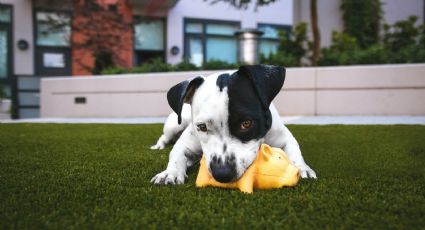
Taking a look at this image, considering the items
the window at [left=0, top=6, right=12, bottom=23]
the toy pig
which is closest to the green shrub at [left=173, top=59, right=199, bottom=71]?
the window at [left=0, top=6, right=12, bottom=23]

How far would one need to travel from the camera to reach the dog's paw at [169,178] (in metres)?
2.82

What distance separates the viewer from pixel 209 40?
794 inches

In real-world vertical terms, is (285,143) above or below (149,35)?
below

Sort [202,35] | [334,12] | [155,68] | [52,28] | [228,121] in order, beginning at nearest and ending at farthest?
1. [228,121]
2. [155,68]
3. [52,28]
4. [202,35]
5. [334,12]

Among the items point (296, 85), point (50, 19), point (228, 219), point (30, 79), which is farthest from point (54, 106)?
point (228, 219)

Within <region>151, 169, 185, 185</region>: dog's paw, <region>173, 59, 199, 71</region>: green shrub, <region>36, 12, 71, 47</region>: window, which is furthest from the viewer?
<region>36, 12, 71, 47</region>: window

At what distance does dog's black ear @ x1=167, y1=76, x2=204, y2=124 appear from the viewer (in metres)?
3.05

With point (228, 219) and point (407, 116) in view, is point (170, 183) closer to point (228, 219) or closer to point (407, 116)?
point (228, 219)

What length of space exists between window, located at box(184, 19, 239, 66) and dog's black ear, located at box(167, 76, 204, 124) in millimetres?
16589

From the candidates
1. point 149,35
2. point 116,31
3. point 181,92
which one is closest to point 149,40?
point 149,35

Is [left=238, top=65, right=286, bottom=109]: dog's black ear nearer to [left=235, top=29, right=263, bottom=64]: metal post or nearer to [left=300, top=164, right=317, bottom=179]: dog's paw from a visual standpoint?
[left=300, top=164, right=317, bottom=179]: dog's paw

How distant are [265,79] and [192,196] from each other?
1.04m

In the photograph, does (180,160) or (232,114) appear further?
(180,160)

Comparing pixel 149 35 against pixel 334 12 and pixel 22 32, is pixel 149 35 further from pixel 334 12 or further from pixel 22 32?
pixel 334 12
